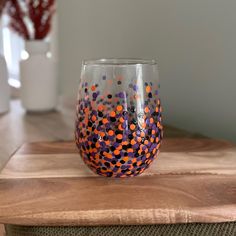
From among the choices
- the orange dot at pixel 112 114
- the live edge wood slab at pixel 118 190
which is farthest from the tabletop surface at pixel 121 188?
the orange dot at pixel 112 114

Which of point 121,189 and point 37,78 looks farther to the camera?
point 37,78

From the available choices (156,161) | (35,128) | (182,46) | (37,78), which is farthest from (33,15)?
(156,161)

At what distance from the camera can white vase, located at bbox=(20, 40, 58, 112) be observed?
142 cm

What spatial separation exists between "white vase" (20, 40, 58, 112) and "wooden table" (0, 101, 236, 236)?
63 centimetres

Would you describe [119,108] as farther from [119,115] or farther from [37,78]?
[37,78]

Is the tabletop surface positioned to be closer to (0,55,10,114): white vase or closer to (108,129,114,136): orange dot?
(108,129,114,136): orange dot

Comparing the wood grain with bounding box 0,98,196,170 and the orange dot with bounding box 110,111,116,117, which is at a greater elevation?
the orange dot with bounding box 110,111,116,117

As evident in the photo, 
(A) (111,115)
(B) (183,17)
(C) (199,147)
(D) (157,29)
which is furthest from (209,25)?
(A) (111,115)

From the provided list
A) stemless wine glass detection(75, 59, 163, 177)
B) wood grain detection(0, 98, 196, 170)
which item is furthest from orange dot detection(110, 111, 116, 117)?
wood grain detection(0, 98, 196, 170)

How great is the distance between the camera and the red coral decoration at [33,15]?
4.70 feet

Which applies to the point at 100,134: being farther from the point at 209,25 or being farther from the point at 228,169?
the point at 209,25

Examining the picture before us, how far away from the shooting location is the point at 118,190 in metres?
0.59

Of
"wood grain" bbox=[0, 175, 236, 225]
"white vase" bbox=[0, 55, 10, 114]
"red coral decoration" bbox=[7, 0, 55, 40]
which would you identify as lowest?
"wood grain" bbox=[0, 175, 236, 225]

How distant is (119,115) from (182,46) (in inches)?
19.7
